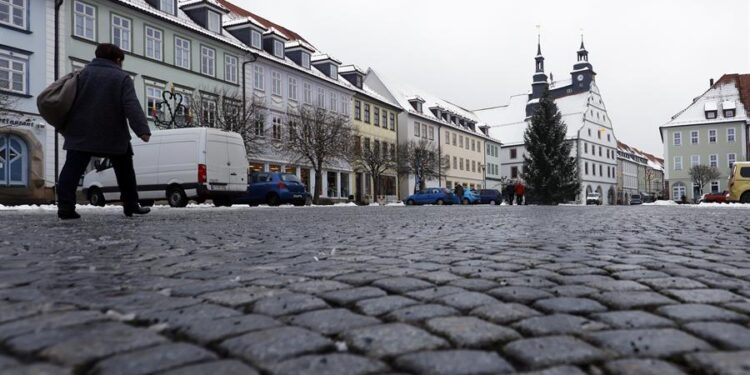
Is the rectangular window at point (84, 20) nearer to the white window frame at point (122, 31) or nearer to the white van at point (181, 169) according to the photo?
the white window frame at point (122, 31)

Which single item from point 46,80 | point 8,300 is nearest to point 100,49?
point 8,300

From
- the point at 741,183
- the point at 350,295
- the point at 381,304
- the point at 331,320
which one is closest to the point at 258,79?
the point at 741,183

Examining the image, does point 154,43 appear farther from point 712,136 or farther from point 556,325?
point 712,136

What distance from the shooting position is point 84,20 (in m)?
24.9

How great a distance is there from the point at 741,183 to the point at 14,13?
28640mm

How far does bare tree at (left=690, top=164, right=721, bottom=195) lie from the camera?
63.8m

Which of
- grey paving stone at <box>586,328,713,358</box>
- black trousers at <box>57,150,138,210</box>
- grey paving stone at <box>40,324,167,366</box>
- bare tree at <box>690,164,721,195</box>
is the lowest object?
grey paving stone at <box>586,328,713,358</box>

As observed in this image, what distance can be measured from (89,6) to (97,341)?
88.7 ft

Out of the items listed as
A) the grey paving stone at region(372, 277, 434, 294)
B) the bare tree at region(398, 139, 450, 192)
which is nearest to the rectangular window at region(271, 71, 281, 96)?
the bare tree at region(398, 139, 450, 192)

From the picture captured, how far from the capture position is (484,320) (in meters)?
2.02

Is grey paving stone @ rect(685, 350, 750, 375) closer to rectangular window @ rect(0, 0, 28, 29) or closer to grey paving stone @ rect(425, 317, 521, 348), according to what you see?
grey paving stone @ rect(425, 317, 521, 348)

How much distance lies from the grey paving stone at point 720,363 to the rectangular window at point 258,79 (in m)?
34.0

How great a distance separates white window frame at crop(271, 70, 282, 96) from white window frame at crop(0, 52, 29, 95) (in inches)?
582

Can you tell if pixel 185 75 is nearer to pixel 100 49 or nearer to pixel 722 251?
pixel 100 49
